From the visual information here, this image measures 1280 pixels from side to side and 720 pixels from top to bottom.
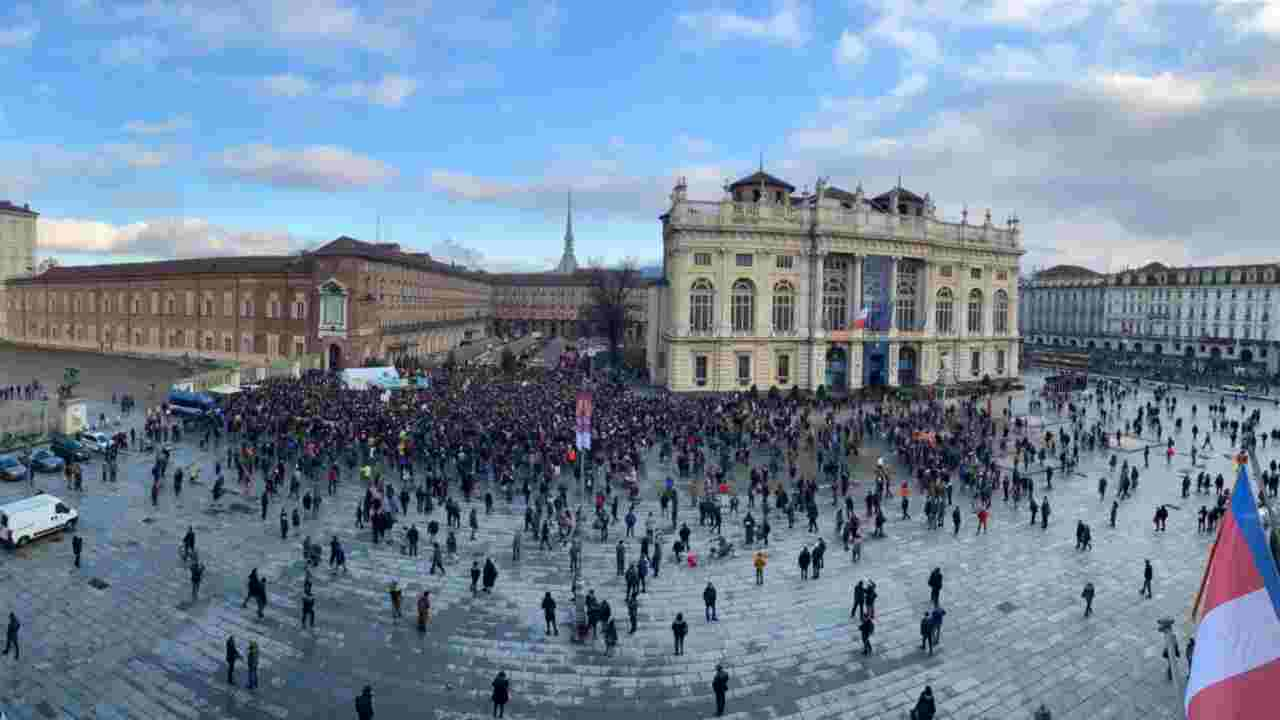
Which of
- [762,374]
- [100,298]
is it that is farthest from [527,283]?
[762,374]

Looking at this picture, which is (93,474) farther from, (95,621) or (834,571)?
(834,571)

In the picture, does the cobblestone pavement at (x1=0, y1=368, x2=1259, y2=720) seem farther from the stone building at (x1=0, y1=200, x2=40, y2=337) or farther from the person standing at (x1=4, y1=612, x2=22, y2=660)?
the stone building at (x1=0, y1=200, x2=40, y2=337)

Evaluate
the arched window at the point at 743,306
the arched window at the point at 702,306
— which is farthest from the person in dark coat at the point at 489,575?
the arched window at the point at 743,306

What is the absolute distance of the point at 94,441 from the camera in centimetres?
3036

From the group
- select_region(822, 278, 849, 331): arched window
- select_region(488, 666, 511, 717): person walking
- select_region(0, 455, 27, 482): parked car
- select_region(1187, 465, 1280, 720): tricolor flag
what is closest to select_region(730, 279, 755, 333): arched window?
select_region(822, 278, 849, 331): arched window

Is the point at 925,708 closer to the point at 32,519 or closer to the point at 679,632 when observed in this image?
the point at 679,632

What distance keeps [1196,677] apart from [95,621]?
62.2ft

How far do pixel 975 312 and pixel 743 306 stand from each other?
72.6 feet

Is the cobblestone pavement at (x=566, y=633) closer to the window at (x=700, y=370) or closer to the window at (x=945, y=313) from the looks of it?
the window at (x=700, y=370)

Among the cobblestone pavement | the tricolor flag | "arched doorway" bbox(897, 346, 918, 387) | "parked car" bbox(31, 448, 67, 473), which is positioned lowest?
the cobblestone pavement

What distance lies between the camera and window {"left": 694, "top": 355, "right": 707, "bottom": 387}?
167 feet

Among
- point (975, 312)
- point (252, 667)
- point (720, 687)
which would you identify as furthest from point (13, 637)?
point (975, 312)

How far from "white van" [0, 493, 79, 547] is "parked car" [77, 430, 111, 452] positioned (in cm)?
990

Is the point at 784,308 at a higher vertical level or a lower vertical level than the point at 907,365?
higher
